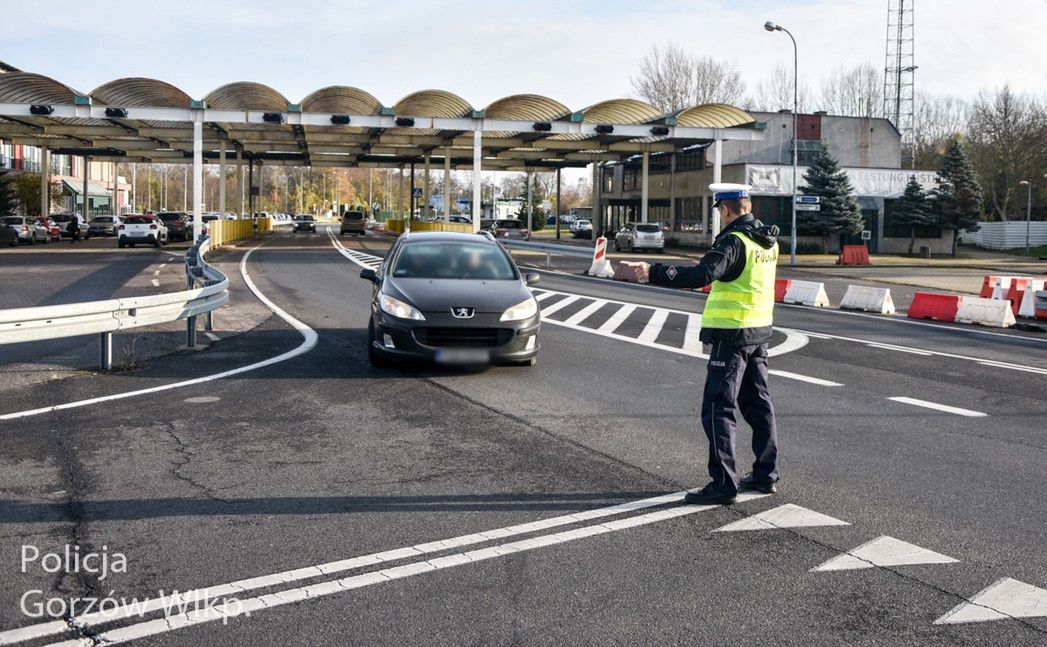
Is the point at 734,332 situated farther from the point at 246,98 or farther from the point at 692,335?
the point at 246,98

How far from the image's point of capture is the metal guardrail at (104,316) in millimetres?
9891

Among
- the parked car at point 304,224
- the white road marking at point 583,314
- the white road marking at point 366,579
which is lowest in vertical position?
the white road marking at point 366,579

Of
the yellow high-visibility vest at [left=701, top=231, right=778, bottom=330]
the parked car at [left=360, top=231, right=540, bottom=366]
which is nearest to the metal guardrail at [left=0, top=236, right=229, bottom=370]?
the parked car at [left=360, top=231, right=540, bottom=366]

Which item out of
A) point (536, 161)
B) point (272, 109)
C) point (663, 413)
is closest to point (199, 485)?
point (663, 413)

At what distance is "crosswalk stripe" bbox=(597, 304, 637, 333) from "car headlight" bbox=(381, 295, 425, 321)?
5.41 m

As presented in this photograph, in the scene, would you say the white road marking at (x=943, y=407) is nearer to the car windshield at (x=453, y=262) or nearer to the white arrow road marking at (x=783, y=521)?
the white arrow road marking at (x=783, y=521)

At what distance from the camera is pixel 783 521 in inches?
226

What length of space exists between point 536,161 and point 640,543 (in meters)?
60.5

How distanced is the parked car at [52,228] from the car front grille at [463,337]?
49457 mm

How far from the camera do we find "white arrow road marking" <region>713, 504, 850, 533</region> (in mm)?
5625

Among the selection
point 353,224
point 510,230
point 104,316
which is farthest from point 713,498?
point 510,230

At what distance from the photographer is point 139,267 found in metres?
30.1

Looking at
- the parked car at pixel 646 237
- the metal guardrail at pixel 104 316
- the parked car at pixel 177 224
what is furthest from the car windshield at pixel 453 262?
the parked car at pixel 177 224

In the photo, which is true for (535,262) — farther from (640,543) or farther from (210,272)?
(640,543)
